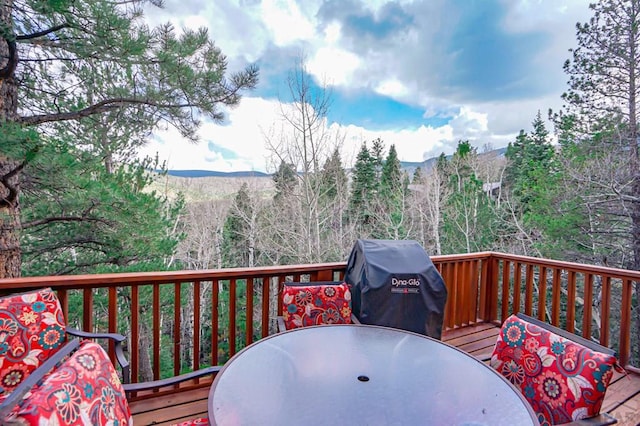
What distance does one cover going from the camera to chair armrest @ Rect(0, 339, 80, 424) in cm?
80

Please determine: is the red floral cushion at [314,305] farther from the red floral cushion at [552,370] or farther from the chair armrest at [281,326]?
the red floral cushion at [552,370]

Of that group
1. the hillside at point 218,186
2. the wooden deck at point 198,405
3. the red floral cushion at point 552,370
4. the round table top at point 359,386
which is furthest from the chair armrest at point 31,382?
the hillside at point 218,186

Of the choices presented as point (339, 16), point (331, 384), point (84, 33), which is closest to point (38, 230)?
point (84, 33)

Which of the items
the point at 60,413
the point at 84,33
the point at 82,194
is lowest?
the point at 60,413

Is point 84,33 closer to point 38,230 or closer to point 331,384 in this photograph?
point 38,230

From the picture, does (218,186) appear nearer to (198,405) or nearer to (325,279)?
(325,279)

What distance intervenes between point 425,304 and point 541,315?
1719 mm

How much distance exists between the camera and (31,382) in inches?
37.5

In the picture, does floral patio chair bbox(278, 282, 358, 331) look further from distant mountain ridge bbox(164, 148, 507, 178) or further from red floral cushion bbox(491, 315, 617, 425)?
distant mountain ridge bbox(164, 148, 507, 178)

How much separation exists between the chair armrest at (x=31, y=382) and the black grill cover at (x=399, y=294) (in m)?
1.74

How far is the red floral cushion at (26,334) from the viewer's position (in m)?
1.56

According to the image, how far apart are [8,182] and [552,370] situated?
4.99 meters

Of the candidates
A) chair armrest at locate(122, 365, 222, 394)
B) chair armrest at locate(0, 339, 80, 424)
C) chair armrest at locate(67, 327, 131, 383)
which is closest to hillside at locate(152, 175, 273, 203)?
chair armrest at locate(67, 327, 131, 383)

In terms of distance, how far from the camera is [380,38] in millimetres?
6371
